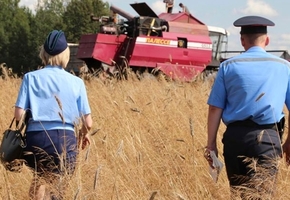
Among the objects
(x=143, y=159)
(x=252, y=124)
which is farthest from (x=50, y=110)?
(x=252, y=124)

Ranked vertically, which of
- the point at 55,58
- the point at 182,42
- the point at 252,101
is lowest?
the point at 182,42

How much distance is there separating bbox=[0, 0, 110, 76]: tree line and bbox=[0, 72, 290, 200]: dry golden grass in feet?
142

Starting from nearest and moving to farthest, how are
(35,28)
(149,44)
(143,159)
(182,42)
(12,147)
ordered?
(12,147), (143,159), (149,44), (182,42), (35,28)

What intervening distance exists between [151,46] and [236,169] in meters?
15.1

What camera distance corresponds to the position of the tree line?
55000 mm

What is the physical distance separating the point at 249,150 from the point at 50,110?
1.31 meters

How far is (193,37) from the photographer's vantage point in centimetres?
2023

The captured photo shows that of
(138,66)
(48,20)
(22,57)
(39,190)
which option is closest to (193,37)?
(138,66)

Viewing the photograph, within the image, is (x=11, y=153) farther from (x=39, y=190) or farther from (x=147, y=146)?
(x=147, y=146)

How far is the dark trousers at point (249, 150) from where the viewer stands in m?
3.90

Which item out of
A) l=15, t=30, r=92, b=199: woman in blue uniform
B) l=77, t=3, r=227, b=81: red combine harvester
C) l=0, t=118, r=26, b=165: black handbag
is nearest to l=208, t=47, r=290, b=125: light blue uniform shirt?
l=15, t=30, r=92, b=199: woman in blue uniform

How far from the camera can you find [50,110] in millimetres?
4301

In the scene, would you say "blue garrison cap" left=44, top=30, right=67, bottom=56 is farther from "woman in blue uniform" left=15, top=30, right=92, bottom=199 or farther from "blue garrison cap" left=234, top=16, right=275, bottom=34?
"blue garrison cap" left=234, top=16, right=275, bottom=34

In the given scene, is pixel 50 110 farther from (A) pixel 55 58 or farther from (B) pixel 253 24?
(B) pixel 253 24
